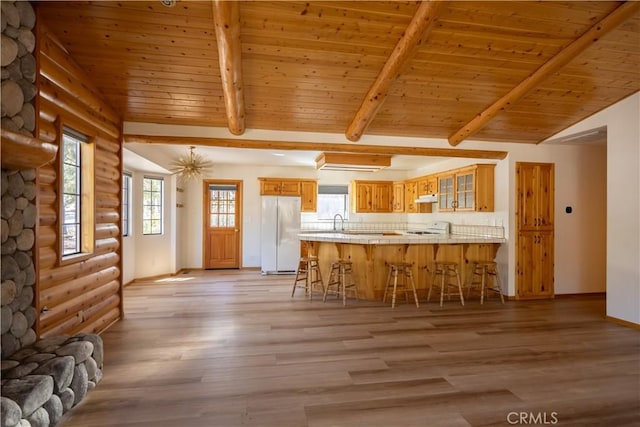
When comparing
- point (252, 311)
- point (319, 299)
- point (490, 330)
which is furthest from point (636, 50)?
point (252, 311)

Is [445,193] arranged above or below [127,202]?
above

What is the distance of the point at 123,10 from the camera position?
2.78 m

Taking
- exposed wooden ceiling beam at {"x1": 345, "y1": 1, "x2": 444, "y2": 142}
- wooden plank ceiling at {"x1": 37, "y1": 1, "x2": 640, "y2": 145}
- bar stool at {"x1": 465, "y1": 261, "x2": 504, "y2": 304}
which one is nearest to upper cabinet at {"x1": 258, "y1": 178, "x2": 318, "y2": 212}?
wooden plank ceiling at {"x1": 37, "y1": 1, "x2": 640, "y2": 145}

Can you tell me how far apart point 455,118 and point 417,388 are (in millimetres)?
3609

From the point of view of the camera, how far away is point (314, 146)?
484 centimetres

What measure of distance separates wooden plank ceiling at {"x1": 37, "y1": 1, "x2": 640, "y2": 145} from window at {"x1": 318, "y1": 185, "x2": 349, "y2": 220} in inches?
145

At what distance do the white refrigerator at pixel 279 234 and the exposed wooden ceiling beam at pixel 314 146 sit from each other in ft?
8.95

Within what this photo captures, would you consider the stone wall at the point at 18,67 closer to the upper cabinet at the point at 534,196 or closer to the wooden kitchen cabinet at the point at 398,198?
the upper cabinet at the point at 534,196

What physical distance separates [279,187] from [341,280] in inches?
132

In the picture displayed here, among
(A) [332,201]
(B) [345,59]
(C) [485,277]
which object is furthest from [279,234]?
(B) [345,59]

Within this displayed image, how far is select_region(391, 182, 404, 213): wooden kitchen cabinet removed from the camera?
8266 millimetres

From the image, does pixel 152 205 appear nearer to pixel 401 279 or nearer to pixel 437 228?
pixel 401 279

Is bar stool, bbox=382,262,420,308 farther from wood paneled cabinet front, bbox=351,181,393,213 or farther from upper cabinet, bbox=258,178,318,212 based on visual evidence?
upper cabinet, bbox=258,178,318,212

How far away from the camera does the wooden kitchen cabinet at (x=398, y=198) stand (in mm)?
8266
